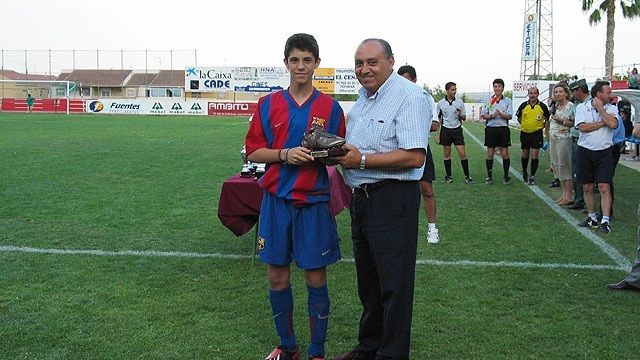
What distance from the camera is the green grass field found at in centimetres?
467

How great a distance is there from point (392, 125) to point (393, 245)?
2.21 ft

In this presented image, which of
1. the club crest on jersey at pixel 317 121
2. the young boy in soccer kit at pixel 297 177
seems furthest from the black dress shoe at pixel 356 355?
the club crest on jersey at pixel 317 121

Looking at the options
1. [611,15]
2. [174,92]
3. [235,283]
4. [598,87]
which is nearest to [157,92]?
[174,92]

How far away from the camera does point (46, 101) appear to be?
50.5 metres

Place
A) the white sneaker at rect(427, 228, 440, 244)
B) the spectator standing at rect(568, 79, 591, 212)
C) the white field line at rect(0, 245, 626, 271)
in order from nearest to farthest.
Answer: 1. the white field line at rect(0, 245, 626, 271)
2. the white sneaker at rect(427, 228, 440, 244)
3. the spectator standing at rect(568, 79, 591, 212)

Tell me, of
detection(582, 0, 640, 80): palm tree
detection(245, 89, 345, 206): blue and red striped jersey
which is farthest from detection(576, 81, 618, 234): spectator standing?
detection(582, 0, 640, 80): palm tree

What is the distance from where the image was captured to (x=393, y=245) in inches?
155

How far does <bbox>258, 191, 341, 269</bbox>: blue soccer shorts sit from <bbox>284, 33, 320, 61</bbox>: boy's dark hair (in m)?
0.86

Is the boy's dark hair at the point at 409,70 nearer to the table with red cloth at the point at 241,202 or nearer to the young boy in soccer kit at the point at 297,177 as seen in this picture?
the table with red cloth at the point at 241,202

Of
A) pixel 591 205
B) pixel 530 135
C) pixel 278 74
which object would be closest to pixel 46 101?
pixel 278 74

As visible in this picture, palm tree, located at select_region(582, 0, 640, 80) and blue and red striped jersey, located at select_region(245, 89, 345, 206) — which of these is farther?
palm tree, located at select_region(582, 0, 640, 80)

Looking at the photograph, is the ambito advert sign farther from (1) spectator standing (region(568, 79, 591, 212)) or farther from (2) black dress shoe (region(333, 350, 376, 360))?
(2) black dress shoe (region(333, 350, 376, 360))

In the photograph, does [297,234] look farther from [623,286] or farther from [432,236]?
[432,236]

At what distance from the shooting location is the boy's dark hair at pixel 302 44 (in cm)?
403
